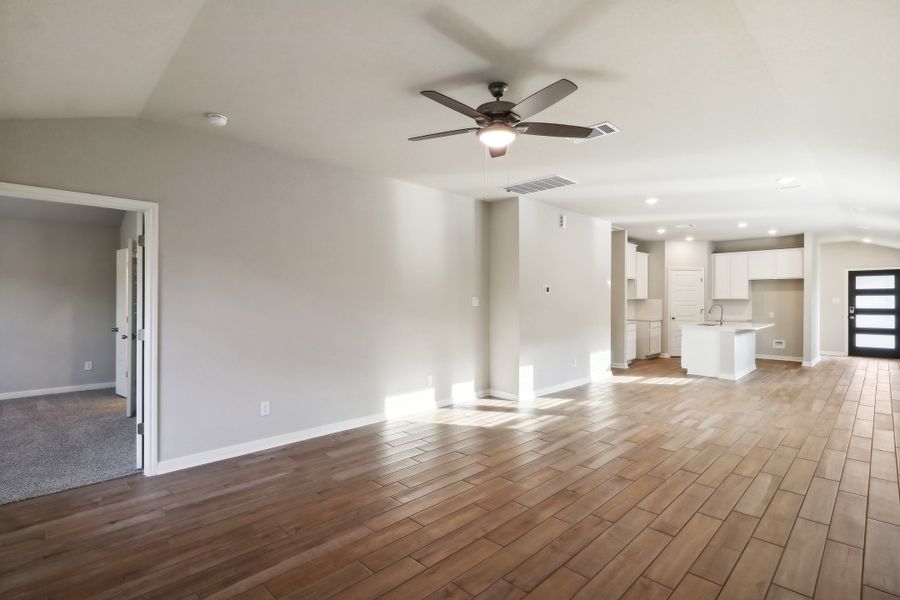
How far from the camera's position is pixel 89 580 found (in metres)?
2.20

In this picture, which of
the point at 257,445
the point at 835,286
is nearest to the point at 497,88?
the point at 257,445

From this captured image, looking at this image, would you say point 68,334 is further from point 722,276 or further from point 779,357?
point 779,357

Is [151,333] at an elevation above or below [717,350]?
above

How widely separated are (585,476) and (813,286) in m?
8.34

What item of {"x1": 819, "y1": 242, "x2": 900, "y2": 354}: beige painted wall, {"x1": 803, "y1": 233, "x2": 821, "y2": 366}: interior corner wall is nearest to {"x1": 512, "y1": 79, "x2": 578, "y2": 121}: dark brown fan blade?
{"x1": 803, "y1": 233, "x2": 821, "y2": 366}: interior corner wall

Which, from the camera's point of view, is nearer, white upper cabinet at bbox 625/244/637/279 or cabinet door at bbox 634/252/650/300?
white upper cabinet at bbox 625/244/637/279

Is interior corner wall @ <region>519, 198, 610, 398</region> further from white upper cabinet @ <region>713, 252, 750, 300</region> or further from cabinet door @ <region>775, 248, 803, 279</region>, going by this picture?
cabinet door @ <region>775, 248, 803, 279</region>

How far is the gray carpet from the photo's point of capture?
3.33 meters

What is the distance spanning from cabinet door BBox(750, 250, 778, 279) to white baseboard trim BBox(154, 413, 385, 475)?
356 inches

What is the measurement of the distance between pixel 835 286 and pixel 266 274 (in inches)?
478

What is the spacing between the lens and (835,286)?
10.2 meters

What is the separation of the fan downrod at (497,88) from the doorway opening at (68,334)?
2952 millimetres

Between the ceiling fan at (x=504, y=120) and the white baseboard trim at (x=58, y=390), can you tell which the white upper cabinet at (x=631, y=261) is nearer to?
the ceiling fan at (x=504, y=120)

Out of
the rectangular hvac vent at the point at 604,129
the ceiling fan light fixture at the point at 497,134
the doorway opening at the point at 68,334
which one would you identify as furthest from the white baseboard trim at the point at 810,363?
the doorway opening at the point at 68,334
